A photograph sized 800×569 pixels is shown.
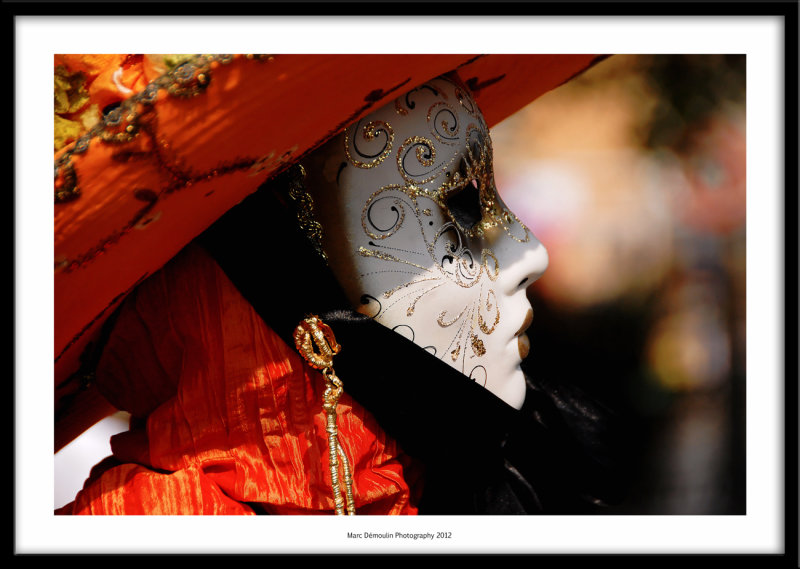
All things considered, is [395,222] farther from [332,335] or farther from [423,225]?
[332,335]

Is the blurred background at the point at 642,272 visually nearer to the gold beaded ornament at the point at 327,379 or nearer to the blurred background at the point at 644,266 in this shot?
the blurred background at the point at 644,266

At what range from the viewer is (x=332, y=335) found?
2.44ft

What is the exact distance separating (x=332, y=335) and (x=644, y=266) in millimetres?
1008

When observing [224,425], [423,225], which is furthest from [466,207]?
[224,425]

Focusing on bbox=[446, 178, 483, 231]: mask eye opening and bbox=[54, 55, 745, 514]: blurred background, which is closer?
bbox=[446, 178, 483, 231]: mask eye opening

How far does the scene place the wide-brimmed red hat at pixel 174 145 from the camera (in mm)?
561

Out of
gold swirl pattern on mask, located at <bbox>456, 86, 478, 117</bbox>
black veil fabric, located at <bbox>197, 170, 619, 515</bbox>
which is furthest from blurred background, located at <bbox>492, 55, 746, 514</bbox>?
gold swirl pattern on mask, located at <bbox>456, 86, 478, 117</bbox>

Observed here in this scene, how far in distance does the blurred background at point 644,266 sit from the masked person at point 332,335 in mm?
728

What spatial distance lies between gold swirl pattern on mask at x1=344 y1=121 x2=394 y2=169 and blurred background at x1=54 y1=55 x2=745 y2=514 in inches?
29.1

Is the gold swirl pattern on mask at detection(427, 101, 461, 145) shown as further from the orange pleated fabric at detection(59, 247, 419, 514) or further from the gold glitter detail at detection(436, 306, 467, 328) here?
the orange pleated fabric at detection(59, 247, 419, 514)

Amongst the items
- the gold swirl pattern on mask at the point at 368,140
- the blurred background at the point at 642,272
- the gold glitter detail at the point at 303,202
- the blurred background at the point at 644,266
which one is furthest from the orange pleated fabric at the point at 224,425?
the blurred background at the point at 644,266

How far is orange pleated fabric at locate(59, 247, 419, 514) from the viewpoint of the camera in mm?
744

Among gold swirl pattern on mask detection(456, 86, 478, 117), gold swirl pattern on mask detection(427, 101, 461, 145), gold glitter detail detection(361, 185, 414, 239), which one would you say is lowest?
gold glitter detail detection(361, 185, 414, 239)

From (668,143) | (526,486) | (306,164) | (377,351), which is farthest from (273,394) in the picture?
(668,143)
